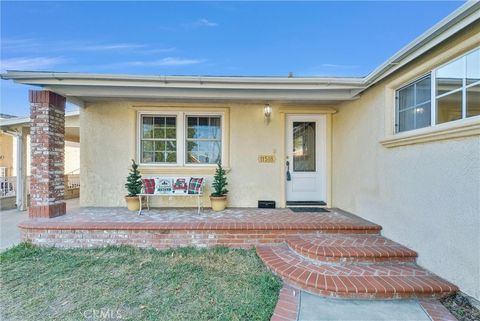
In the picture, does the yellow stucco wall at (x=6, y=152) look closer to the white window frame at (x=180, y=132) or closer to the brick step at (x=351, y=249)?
the white window frame at (x=180, y=132)

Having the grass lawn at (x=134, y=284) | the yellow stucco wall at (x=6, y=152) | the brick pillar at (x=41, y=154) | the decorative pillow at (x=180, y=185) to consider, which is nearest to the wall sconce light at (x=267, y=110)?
the decorative pillow at (x=180, y=185)

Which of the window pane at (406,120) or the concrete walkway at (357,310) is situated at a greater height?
the window pane at (406,120)

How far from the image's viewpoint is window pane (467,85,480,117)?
2451 mm

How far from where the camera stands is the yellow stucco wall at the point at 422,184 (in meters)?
2.41

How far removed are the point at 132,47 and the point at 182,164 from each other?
5351mm

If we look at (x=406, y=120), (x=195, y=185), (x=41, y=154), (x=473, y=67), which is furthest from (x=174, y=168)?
(x=473, y=67)

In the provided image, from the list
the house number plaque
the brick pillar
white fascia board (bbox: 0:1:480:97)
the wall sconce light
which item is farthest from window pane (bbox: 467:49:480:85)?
the brick pillar

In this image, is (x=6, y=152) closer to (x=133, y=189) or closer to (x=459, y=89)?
(x=133, y=189)

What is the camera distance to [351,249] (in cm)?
327

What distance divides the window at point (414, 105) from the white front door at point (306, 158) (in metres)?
2.08

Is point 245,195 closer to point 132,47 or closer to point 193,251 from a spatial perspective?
point 193,251

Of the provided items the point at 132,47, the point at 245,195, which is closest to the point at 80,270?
the point at 245,195

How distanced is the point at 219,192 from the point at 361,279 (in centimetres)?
325

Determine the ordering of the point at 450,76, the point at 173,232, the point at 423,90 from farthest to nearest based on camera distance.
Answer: the point at 173,232 < the point at 423,90 < the point at 450,76
